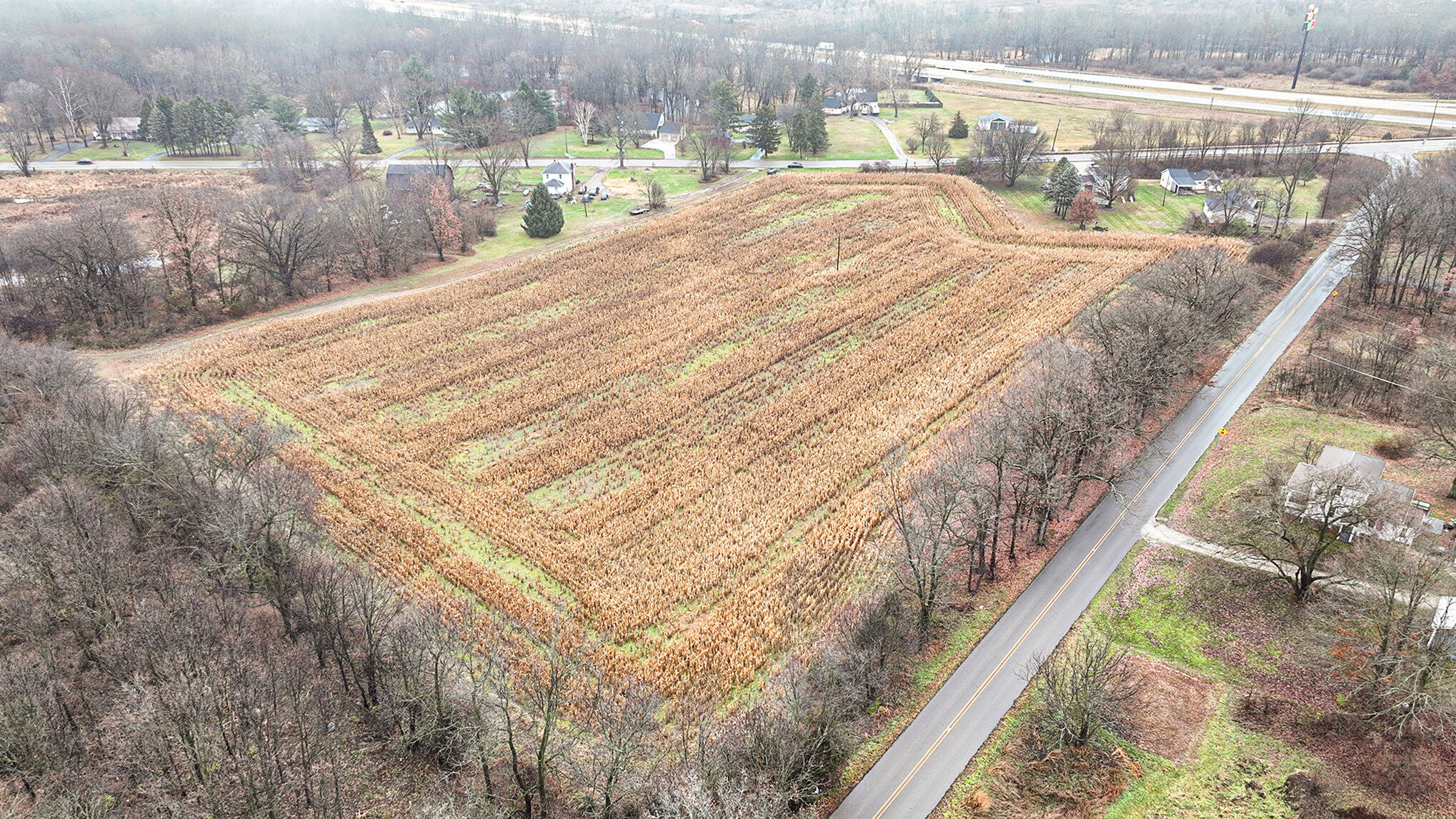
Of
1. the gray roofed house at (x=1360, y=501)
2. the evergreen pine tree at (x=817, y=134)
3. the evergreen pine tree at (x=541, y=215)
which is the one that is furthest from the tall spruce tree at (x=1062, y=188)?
the gray roofed house at (x=1360, y=501)

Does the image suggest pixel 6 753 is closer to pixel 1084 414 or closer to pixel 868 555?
pixel 868 555

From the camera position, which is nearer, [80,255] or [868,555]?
[868,555]

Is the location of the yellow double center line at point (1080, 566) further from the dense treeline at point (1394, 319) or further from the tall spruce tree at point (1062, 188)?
the tall spruce tree at point (1062, 188)

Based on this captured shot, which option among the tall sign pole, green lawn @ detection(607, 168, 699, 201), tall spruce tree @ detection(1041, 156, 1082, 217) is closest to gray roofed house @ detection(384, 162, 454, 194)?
green lawn @ detection(607, 168, 699, 201)

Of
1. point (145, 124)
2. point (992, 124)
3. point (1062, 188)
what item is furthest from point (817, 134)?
point (145, 124)

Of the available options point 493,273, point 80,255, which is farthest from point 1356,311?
point 80,255

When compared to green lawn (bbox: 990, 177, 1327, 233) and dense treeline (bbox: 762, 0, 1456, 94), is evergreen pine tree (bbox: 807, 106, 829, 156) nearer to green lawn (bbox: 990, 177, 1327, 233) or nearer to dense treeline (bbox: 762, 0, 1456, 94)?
green lawn (bbox: 990, 177, 1327, 233)

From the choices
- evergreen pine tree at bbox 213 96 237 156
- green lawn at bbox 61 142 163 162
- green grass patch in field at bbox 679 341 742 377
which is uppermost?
evergreen pine tree at bbox 213 96 237 156
